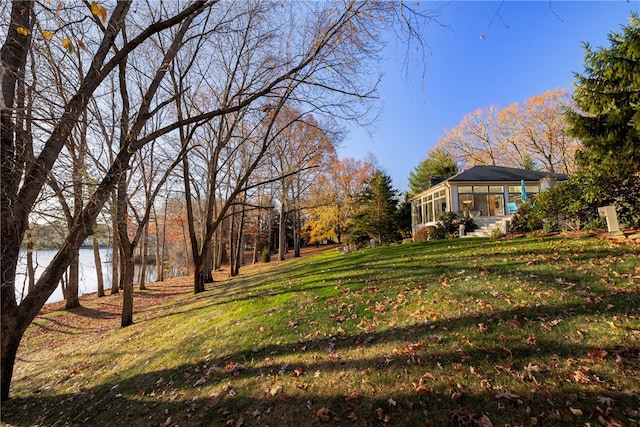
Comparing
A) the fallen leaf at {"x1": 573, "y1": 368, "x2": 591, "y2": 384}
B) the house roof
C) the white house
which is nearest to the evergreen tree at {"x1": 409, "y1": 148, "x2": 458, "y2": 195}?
the house roof

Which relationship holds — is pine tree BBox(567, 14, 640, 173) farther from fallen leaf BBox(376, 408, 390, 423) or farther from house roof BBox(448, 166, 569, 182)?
house roof BBox(448, 166, 569, 182)

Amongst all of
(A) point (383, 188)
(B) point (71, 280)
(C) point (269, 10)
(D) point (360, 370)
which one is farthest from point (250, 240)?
(D) point (360, 370)

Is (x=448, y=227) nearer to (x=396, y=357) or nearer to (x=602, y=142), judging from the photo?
(x=602, y=142)

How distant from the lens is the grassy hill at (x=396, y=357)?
2.72 meters

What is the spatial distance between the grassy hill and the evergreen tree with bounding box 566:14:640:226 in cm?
167

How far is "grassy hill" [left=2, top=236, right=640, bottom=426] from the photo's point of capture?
272 centimetres

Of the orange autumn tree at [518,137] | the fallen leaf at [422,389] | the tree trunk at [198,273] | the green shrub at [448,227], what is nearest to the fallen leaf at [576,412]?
the fallen leaf at [422,389]

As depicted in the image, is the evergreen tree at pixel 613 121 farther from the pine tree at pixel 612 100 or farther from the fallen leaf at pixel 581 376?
the fallen leaf at pixel 581 376

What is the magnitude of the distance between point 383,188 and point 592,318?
645 inches

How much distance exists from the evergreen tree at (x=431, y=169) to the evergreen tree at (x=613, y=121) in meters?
23.3

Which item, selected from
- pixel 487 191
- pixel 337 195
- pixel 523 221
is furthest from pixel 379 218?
pixel 337 195

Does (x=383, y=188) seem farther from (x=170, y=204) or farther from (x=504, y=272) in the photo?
(x=170, y=204)

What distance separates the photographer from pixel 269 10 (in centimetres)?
695

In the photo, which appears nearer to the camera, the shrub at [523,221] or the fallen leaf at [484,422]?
the fallen leaf at [484,422]
